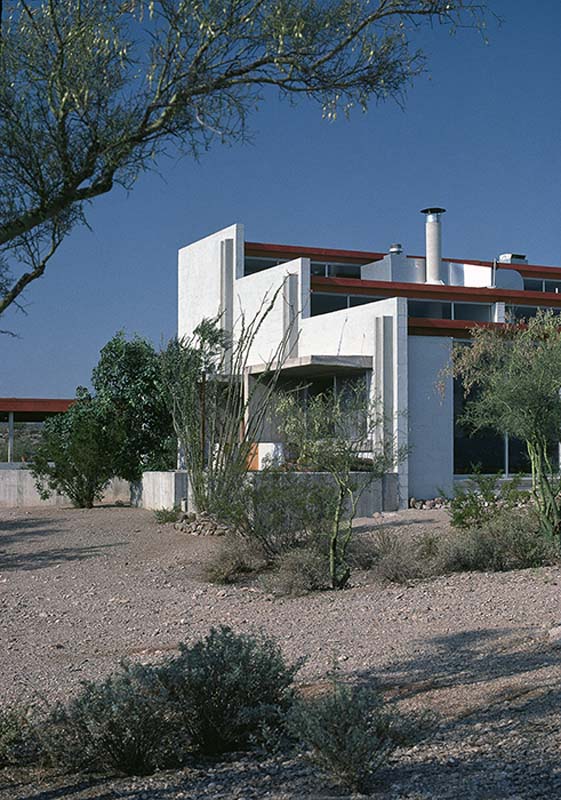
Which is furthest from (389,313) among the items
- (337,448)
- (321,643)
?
(321,643)

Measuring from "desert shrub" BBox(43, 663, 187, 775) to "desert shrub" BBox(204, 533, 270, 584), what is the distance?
22.0 feet

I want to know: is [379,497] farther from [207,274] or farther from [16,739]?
[16,739]

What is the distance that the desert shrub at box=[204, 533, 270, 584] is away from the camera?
41.4 feet

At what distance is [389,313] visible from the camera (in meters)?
20.7

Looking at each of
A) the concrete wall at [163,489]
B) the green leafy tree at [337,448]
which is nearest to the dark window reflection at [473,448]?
the concrete wall at [163,489]

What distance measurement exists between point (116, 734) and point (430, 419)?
51.8 feet

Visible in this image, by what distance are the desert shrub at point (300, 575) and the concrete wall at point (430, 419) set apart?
8589 millimetres

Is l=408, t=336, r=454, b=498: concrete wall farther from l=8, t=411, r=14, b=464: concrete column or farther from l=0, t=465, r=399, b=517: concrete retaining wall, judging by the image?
l=8, t=411, r=14, b=464: concrete column

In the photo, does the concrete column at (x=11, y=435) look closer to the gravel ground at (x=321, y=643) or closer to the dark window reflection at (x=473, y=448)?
the gravel ground at (x=321, y=643)

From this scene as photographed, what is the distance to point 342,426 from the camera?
1236 centimetres

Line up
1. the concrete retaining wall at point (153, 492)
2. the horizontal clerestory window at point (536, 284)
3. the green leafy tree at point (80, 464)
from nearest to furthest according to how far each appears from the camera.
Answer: the concrete retaining wall at point (153, 492) < the green leafy tree at point (80, 464) < the horizontal clerestory window at point (536, 284)

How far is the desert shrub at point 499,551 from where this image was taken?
1227 cm

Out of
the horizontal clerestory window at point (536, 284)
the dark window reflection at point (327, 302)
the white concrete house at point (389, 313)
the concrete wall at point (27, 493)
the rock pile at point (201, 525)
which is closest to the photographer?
the rock pile at point (201, 525)

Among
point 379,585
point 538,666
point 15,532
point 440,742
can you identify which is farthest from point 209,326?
point 440,742
